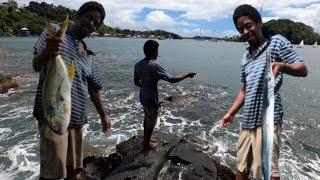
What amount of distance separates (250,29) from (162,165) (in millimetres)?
3727

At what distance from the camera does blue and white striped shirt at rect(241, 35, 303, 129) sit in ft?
15.2

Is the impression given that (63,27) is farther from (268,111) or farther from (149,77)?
(149,77)

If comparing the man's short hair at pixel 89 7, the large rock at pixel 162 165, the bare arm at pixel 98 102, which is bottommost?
the large rock at pixel 162 165

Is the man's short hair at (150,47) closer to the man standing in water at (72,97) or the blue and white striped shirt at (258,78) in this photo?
the man standing in water at (72,97)

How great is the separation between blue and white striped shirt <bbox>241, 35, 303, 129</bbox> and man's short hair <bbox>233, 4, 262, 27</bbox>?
0.31 m

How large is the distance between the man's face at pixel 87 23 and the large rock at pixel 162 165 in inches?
124

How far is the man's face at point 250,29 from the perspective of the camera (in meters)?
4.78

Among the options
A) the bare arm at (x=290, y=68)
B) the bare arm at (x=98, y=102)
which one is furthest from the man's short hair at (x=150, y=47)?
the bare arm at (x=290, y=68)

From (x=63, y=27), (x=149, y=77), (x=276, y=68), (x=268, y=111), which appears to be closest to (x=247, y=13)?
(x=276, y=68)

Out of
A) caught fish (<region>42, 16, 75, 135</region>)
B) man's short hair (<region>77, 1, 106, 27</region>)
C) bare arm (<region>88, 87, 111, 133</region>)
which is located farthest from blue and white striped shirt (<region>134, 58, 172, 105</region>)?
caught fish (<region>42, 16, 75, 135</region>)

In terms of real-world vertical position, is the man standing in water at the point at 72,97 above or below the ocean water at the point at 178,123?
above

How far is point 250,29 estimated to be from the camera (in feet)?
Result: 15.8

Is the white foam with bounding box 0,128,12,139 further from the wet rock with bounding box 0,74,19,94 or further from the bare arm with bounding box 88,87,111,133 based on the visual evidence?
the bare arm with bounding box 88,87,111,133

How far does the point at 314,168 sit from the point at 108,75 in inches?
925
